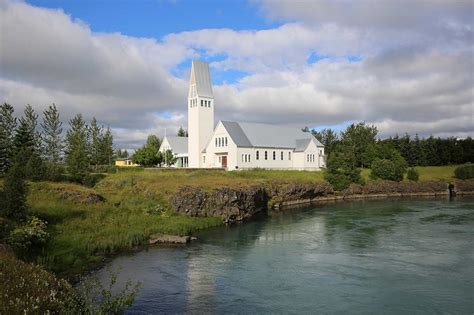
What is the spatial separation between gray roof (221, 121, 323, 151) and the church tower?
3.72m

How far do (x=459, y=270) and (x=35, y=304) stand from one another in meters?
17.3

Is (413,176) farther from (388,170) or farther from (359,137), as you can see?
(359,137)

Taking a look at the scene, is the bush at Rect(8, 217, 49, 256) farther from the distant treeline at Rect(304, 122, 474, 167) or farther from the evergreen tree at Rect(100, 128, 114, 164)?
the distant treeline at Rect(304, 122, 474, 167)

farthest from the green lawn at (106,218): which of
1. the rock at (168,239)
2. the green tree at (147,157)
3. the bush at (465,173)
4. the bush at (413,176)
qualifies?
the bush at (465,173)

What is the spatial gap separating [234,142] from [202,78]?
12310 millimetres

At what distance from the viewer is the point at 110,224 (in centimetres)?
2656

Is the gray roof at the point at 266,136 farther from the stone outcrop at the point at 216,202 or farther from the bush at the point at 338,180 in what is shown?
the stone outcrop at the point at 216,202

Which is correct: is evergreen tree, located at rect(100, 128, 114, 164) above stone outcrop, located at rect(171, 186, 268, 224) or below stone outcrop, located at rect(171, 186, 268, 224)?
above

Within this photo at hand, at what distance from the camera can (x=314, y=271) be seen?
18906 millimetres

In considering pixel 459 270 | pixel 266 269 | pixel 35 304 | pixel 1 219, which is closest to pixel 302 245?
pixel 266 269

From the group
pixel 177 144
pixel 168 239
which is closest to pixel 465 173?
pixel 177 144

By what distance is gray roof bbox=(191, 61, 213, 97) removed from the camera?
66.6m

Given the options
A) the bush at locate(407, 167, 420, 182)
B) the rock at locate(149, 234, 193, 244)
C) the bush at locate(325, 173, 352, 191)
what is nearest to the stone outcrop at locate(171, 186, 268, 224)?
the rock at locate(149, 234, 193, 244)

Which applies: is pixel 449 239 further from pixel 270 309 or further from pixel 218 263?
pixel 270 309
